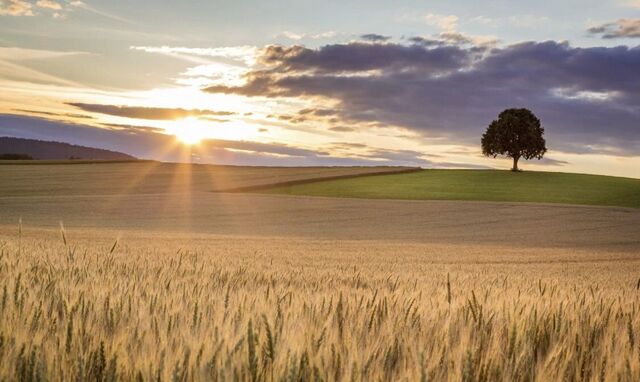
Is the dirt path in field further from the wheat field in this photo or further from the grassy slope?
Result: the wheat field

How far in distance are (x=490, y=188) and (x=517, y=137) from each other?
83.3ft

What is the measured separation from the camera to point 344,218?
46.3 metres

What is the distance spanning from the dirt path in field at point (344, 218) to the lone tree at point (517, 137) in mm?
37152

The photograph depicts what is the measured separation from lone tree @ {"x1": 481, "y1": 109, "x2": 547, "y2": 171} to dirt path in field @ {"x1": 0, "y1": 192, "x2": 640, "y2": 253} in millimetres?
37152

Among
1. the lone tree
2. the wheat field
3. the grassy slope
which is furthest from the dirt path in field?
the lone tree

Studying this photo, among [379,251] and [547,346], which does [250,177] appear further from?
[547,346]

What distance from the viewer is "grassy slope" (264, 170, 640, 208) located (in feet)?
200

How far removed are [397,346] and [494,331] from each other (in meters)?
0.53

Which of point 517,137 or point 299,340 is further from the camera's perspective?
point 517,137

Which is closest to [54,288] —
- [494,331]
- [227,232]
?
[494,331]

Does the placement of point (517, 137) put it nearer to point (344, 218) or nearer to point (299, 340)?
point (344, 218)

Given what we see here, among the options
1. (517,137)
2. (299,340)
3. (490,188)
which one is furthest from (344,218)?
(517,137)

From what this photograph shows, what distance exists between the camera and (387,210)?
5050cm

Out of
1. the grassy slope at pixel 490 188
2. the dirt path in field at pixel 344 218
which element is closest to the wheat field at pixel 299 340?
the dirt path in field at pixel 344 218
